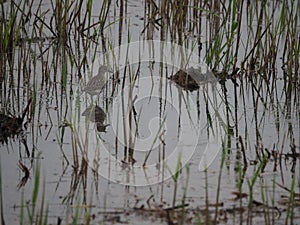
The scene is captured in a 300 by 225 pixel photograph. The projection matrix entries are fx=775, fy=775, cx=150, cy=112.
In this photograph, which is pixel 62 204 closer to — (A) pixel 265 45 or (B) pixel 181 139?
(B) pixel 181 139

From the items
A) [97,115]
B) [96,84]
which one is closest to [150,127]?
[97,115]

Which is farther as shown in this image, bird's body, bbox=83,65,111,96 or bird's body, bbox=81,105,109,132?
bird's body, bbox=83,65,111,96

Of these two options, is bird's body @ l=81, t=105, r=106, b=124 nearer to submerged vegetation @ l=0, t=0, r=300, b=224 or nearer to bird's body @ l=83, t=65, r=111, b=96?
submerged vegetation @ l=0, t=0, r=300, b=224

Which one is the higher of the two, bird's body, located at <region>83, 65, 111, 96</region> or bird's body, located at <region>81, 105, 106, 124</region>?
bird's body, located at <region>83, 65, 111, 96</region>

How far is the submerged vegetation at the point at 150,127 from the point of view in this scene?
108 inches

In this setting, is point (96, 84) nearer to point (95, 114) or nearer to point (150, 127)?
point (95, 114)

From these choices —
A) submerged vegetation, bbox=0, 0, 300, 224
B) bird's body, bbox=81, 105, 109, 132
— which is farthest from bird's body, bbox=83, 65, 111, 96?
bird's body, bbox=81, 105, 109, 132

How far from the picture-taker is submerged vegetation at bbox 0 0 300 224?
274cm

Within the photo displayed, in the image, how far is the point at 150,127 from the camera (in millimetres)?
3586

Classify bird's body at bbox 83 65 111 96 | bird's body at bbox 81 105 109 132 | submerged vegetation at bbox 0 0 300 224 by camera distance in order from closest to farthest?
submerged vegetation at bbox 0 0 300 224 < bird's body at bbox 81 105 109 132 < bird's body at bbox 83 65 111 96

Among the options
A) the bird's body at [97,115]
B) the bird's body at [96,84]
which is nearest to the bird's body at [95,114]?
the bird's body at [97,115]

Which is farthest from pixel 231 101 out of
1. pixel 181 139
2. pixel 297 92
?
pixel 181 139

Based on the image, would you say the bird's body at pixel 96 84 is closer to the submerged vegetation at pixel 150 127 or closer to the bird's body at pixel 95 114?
the submerged vegetation at pixel 150 127

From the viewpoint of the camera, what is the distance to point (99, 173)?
3.04m
